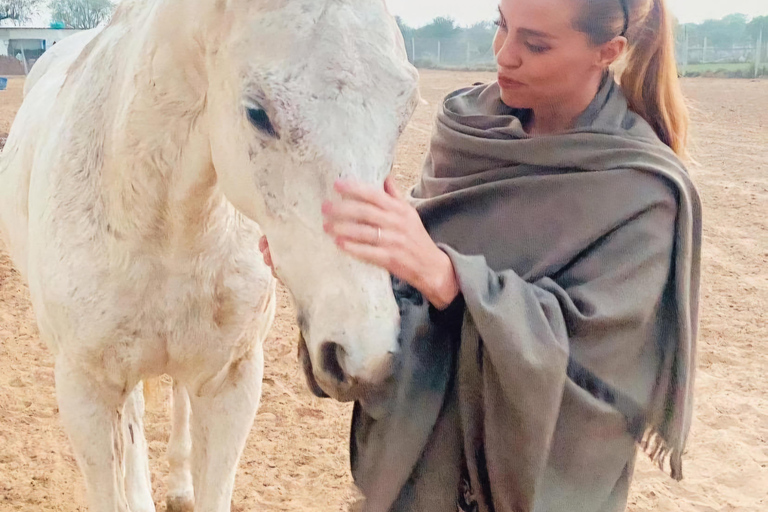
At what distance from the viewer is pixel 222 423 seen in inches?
61.5

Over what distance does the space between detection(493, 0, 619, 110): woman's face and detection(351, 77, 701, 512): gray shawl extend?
61 mm

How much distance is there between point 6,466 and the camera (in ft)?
7.45

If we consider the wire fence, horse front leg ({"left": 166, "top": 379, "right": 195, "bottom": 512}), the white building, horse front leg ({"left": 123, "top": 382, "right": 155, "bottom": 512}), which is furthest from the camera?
the white building

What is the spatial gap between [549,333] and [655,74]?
60 centimetres

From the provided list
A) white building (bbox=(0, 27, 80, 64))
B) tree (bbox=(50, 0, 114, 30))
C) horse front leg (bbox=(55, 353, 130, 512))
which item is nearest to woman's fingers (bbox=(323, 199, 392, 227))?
horse front leg (bbox=(55, 353, 130, 512))

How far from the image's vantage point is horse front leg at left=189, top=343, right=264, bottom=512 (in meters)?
1.54

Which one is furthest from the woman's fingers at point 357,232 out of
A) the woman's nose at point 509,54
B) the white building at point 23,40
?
the white building at point 23,40

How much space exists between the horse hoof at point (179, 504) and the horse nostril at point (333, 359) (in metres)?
1.50

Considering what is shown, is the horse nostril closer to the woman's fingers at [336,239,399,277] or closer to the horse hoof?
the woman's fingers at [336,239,399,277]

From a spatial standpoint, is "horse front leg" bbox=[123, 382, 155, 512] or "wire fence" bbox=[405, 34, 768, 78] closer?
"horse front leg" bbox=[123, 382, 155, 512]

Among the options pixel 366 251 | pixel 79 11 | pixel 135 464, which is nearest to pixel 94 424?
pixel 135 464

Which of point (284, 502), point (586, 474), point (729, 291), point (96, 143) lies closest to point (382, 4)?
point (96, 143)

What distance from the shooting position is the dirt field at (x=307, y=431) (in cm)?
219

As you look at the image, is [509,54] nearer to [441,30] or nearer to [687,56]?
[687,56]
